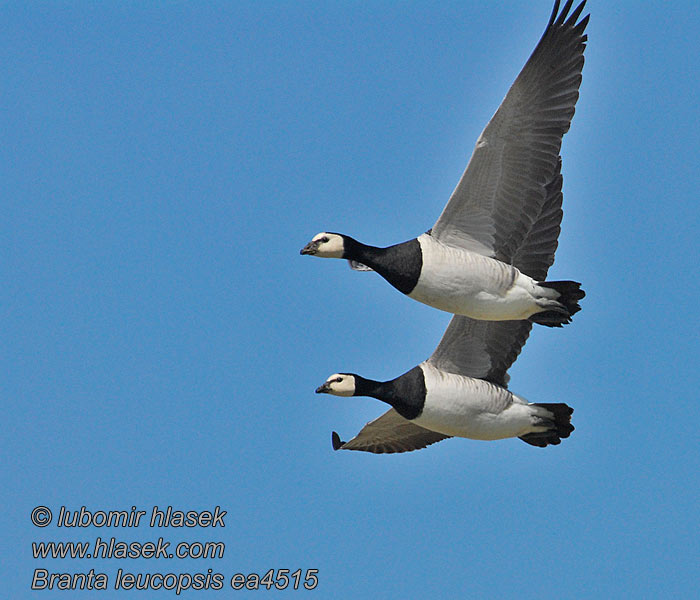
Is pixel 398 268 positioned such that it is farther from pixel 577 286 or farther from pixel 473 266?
pixel 577 286

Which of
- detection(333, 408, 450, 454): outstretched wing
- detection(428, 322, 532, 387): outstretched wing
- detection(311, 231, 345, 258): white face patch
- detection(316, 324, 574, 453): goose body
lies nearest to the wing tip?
detection(333, 408, 450, 454): outstretched wing

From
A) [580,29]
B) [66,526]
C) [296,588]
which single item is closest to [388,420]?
[296,588]

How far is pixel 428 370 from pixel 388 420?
1793mm

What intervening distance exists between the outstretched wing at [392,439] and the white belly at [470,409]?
6.14 feet

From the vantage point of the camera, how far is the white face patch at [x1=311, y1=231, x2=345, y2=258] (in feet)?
62.2

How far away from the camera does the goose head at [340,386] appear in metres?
20.0

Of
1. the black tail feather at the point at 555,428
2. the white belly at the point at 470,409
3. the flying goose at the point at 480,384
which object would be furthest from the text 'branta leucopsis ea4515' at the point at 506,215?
the black tail feather at the point at 555,428

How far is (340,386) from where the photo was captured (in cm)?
2000

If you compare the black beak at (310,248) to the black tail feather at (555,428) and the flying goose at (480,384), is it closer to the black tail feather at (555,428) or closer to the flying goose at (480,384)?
the flying goose at (480,384)

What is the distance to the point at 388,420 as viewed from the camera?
21406 millimetres

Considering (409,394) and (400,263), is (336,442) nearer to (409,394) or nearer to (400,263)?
(409,394)

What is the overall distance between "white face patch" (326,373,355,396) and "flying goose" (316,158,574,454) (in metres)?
0.01

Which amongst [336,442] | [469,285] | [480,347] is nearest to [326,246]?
[469,285]

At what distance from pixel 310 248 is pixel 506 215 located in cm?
265
